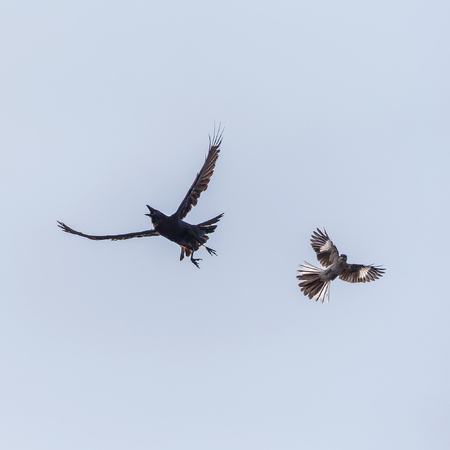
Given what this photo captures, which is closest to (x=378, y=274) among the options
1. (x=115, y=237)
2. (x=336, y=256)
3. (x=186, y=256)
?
(x=336, y=256)

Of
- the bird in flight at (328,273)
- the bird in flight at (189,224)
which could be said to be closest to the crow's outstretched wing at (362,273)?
the bird in flight at (328,273)

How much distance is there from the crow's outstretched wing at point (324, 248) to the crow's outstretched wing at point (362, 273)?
0.41 meters

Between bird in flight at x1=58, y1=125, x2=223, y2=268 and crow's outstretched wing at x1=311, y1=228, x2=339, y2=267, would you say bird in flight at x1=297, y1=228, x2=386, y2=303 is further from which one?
bird in flight at x1=58, y1=125, x2=223, y2=268

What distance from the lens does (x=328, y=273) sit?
19297 millimetres

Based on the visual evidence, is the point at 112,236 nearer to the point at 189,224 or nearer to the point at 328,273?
the point at 189,224

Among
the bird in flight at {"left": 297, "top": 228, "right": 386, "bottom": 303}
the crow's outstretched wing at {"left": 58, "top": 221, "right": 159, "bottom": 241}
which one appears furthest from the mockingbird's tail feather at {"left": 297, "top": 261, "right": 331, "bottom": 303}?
the crow's outstretched wing at {"left": 58, "top": 221, "right": 159, "bottom": 241}

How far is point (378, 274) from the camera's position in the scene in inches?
773

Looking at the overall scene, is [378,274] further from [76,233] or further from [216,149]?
[76,233]

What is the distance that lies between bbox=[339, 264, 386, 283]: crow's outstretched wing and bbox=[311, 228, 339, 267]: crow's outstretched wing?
0.41 metres

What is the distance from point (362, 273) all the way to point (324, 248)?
3.33 ft

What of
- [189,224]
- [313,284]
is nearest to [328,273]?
[313,284]

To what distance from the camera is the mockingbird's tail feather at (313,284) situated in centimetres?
1925

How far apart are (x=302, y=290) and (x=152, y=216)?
3.67 meters

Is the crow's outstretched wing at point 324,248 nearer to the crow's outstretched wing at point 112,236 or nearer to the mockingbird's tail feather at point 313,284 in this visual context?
the mockingbird's tail feather at point 313,284
